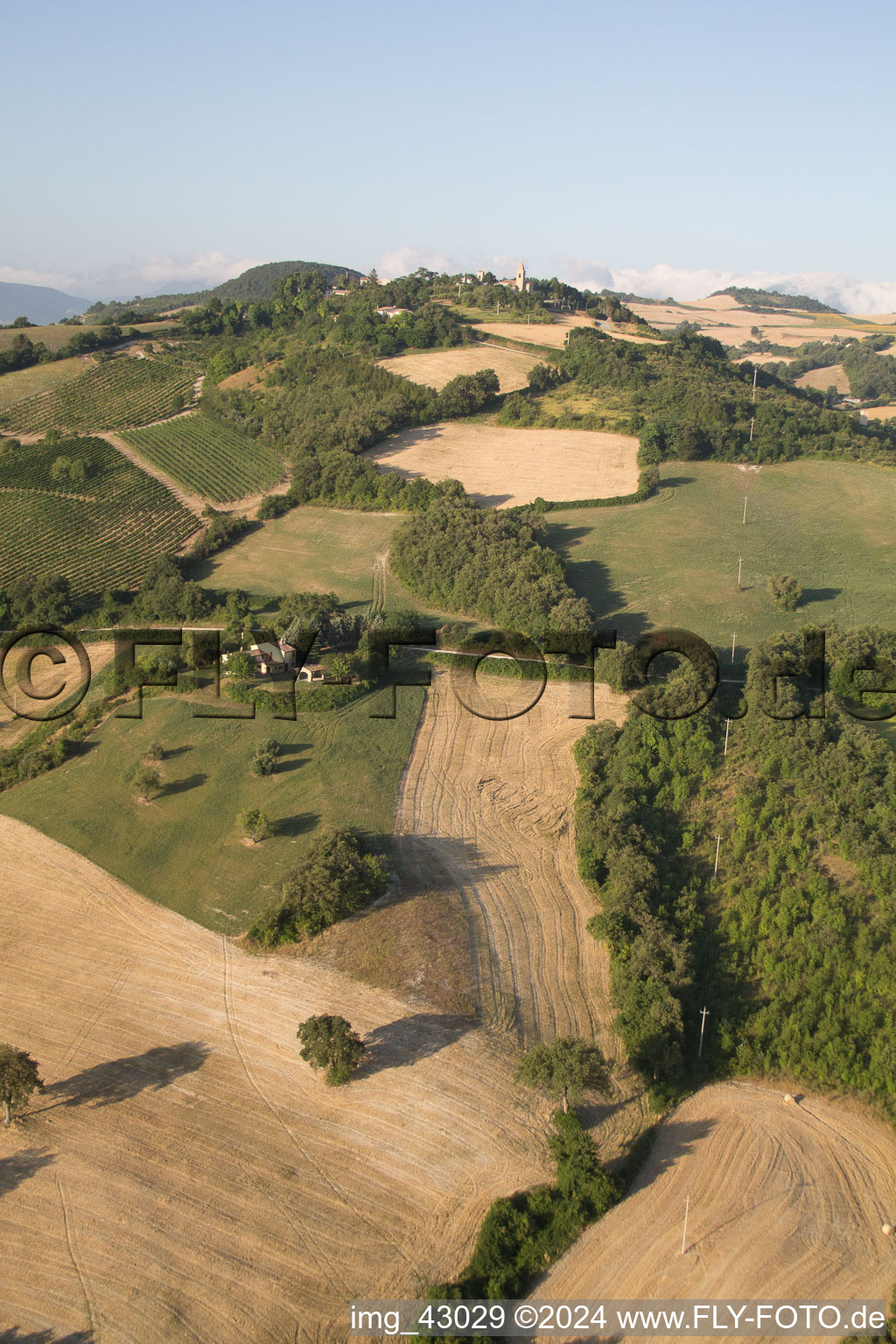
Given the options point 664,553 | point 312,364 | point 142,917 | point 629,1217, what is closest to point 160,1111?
point 142,917

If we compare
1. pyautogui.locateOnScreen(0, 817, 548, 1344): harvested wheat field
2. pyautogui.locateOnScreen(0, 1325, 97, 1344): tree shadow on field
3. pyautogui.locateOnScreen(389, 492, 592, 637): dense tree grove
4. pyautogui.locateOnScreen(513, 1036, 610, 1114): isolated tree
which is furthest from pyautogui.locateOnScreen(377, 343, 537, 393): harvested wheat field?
pyautogui.locateOnScreen(0, 1325, 97, 1344): tree shadow on field

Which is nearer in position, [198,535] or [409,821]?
[409,821]

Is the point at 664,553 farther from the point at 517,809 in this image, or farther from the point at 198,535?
the point at 198,535

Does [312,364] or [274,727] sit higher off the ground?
[312,364]

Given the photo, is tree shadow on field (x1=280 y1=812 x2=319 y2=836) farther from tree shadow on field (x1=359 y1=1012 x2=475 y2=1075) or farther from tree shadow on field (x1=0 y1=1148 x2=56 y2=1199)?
tree shadow on field (x1=0 y1=1148 x2=56 y2=1199)

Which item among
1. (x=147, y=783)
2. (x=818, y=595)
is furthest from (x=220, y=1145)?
(x=818, y=595)

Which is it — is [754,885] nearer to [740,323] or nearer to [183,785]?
[183,785]
